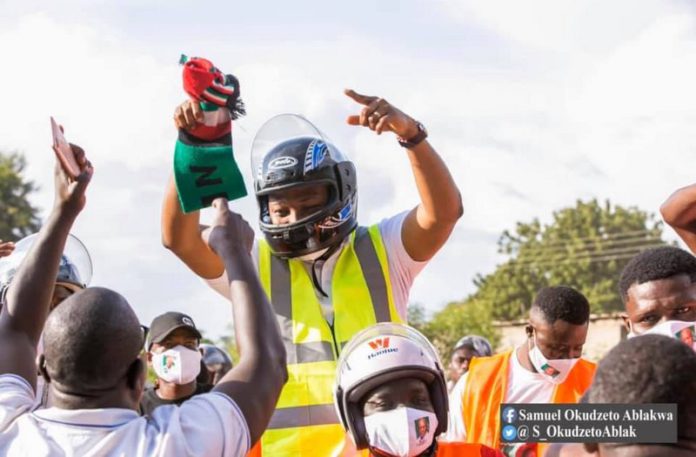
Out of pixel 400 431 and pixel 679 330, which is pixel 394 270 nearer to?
pixel 400 431

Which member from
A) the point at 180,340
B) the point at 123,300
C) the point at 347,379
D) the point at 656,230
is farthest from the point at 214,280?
the point at 656,230

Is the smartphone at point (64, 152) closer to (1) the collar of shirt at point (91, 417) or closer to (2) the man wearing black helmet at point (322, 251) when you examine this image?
(2) the man wearing black helmet at point (322, 251)

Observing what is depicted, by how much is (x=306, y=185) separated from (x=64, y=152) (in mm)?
1324

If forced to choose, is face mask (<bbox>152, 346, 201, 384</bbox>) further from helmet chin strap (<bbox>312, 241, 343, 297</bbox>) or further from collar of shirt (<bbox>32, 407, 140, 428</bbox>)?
collar of shirt (<bbox>32, 407, 140, 428</bbox>)

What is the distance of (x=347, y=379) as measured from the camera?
4.79 m

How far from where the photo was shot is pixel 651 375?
2.63 meters

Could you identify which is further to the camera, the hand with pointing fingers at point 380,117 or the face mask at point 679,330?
the face mask at point 679,330

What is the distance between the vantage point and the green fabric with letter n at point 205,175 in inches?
165

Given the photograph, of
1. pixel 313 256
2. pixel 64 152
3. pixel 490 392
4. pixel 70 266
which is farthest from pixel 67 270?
pixel 490 392

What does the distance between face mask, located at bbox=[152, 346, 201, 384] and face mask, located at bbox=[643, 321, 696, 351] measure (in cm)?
396

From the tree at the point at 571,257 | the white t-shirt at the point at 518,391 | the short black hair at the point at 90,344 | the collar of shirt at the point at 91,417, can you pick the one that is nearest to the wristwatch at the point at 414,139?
the short black hair at the point at 90,344

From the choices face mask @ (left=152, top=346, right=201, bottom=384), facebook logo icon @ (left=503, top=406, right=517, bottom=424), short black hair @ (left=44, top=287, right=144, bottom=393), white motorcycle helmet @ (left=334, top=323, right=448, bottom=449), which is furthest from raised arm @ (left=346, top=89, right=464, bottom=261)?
face mask @ (left=152, top=346, right=201, bottom=384)

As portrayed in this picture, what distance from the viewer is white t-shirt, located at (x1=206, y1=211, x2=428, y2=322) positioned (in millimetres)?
5242

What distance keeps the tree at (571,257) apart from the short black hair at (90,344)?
58072 mm
